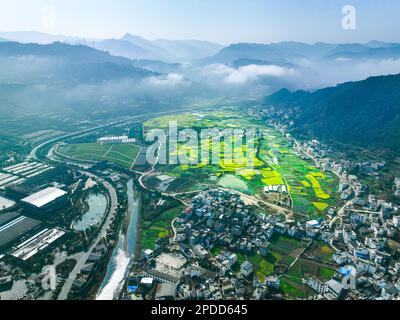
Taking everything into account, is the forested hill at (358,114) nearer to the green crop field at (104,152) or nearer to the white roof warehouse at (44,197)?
the green crop field at (104,152)

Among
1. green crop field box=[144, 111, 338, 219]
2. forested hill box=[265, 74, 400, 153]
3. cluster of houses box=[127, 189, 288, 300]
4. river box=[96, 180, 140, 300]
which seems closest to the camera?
cluster of houses box=[127, 189, 288, 300]

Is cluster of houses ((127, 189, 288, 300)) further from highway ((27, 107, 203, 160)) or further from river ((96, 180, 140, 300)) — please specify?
highway ((27, 107, 203, 160))

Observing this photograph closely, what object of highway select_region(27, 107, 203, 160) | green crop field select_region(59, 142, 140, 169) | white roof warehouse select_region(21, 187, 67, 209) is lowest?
white roof warehouse select_region(21, 187, 67, 209)

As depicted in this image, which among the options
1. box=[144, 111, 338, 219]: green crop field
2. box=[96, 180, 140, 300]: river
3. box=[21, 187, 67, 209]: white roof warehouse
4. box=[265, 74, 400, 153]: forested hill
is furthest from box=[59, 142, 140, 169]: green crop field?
box=[265, 74, 400, 153]: forested hill

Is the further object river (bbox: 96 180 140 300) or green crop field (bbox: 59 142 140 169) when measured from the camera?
green crop field (bbox: 59 142 140 169)

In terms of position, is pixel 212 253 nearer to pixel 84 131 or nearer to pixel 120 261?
pixel 120 261

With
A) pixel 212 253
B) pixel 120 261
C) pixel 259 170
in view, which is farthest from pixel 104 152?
pixel 212 253

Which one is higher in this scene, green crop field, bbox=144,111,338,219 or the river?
green crop field, bbox=144,111,338,219
